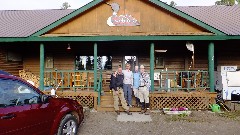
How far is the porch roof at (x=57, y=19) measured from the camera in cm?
1112

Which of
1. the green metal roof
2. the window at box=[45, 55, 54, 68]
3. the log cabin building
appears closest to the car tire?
the log cabin building

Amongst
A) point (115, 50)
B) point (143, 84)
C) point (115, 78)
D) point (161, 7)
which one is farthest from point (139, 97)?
point (115, 50)

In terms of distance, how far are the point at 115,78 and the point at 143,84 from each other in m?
1.10

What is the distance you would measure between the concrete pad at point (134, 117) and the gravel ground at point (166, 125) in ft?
0.61

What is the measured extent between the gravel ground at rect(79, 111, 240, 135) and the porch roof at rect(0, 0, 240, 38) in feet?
11.7

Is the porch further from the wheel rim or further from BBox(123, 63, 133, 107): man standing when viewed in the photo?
the wheel rim

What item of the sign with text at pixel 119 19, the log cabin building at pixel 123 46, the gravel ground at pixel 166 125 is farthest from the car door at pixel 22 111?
the sign with text at pixel 119 19

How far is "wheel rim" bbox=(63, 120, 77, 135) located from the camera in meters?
6.08

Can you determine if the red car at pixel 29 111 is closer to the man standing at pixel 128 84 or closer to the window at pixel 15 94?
the window at pixel 15 94

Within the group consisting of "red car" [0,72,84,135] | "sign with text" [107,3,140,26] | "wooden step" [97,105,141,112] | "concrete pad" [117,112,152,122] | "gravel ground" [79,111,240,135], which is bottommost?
"gravel ground" [79,111,240,135]

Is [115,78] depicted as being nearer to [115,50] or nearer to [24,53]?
[115,50]

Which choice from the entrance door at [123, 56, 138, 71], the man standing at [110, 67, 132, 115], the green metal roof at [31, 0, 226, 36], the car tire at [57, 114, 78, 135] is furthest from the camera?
the entrance door at [123, 56, 138, 71]

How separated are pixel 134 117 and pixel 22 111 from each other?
501 cm

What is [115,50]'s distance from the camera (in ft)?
47.0
